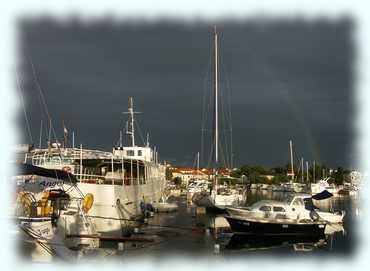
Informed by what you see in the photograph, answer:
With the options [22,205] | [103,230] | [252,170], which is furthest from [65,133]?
[252,170]

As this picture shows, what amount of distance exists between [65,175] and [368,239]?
51.0 feet

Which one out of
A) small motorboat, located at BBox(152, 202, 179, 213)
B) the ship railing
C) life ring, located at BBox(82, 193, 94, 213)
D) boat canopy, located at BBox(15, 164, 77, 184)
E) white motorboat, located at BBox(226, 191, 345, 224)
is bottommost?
small motorboat, located at BBox(152, 202, 179, 213)

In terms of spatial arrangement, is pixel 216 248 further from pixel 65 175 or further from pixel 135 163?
pixel 135 163

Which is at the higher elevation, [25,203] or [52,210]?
[25,203]

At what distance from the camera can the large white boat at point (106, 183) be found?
2988cm

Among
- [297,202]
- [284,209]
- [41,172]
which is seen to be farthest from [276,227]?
[41,172]

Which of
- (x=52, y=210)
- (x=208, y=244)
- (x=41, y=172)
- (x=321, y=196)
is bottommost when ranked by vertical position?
(x=208, y=244)

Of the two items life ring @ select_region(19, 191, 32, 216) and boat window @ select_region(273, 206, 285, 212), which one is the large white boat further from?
boat window @ select_region(273, 206, 285, 212)

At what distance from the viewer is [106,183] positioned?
117ft

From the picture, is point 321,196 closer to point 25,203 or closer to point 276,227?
point 276,227

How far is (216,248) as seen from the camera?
933 inches

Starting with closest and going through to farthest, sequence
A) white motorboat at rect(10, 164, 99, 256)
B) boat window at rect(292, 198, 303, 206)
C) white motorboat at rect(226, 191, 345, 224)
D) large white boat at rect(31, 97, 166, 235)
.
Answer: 1. white motorboat at rect(10, 164, 99, 256)
2. large white boat at rect(31, 97, 166, 235)
3. white motorboat at rect(226, 191, 345, 224)
4. boat window at rect(292, 198, 303, 206)

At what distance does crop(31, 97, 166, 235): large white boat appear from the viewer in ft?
98.0

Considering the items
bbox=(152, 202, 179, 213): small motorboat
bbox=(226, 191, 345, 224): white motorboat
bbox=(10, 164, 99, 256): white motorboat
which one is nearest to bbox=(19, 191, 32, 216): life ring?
bbox=(10, 164, 99, 256): white motorboat
